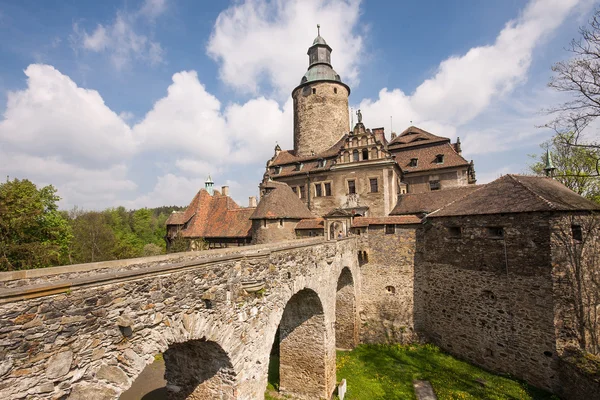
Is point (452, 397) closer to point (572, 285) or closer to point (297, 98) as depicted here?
point (572, 285)

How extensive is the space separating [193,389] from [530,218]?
1596cm

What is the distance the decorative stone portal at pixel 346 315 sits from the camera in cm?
1830

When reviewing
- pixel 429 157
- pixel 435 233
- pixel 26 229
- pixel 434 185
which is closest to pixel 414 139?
pixel 429 157

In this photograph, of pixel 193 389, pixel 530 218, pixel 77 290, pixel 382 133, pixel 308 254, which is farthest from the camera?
pixel 382 133

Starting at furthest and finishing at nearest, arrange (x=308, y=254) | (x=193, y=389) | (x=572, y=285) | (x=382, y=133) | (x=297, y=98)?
(x=297, y=98), (x=382, y=133), (x=572, y=285), (x=308, y=254), (x=193, y=389)

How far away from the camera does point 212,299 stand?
5.89m

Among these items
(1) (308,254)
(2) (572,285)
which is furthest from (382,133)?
(1) (308,254)

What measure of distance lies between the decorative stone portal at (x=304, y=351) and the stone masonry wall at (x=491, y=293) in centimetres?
819

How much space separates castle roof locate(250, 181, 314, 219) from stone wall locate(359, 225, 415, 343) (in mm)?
6141

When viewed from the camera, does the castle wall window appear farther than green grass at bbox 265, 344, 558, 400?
Yes

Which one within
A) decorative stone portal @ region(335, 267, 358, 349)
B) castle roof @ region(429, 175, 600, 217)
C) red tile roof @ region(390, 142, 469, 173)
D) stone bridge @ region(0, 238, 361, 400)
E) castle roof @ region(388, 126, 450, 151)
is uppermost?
castle roof @ region(388, 126, 450, 151)

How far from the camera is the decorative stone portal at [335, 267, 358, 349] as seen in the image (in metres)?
18.3

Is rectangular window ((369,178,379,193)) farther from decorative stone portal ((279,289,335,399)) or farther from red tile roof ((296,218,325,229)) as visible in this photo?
decorative stone portal ((279,289,335,399))

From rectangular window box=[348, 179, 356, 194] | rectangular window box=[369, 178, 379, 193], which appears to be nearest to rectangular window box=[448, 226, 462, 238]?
rectangular window box=[369, 178, 379, 193]
